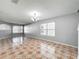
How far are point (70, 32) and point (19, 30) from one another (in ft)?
29.7

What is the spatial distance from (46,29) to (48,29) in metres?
0.30

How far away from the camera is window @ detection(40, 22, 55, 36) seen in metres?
6.07

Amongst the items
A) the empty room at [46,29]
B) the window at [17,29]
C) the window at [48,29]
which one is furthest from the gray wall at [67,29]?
the window at [17,29]

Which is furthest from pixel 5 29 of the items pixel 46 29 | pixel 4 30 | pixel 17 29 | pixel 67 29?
pixel 67 29

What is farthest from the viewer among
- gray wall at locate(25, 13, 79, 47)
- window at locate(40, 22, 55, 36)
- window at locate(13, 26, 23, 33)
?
window at locate(13, 26, 23, 33)

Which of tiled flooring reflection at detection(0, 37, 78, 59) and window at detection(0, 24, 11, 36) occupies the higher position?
window at detection(0, 24, 11, 36)

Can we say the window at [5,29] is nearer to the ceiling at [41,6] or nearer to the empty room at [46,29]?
the empty room at [46,29]

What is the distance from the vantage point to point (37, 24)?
8.14 metres

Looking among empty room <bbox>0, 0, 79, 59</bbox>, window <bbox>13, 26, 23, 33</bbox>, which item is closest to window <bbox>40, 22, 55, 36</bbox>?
empty room <bbox>0, 0, 79, 59</bbox>

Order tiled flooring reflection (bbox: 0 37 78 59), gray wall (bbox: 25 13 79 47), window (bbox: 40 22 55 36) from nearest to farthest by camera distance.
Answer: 1. tiled flooring reflection (bbox: 0 37 78 59)
2. gray wall (bbox: 25 13 79 47)
3. window (bbox: 40 22 55 36)

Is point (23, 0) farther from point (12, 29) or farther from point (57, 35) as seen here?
point (12, 29)

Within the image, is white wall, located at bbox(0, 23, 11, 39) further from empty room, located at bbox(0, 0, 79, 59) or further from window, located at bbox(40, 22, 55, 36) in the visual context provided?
window, located at bbox(40, 22, 55, 36)

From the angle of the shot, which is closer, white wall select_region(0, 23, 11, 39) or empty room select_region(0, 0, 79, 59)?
empty room select_region(0, 0, 79, 59)

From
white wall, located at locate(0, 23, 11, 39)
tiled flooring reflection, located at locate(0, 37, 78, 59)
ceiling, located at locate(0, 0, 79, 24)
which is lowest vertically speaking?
tiled flooring reflection, located at locate(0, 37, 78, 59)
